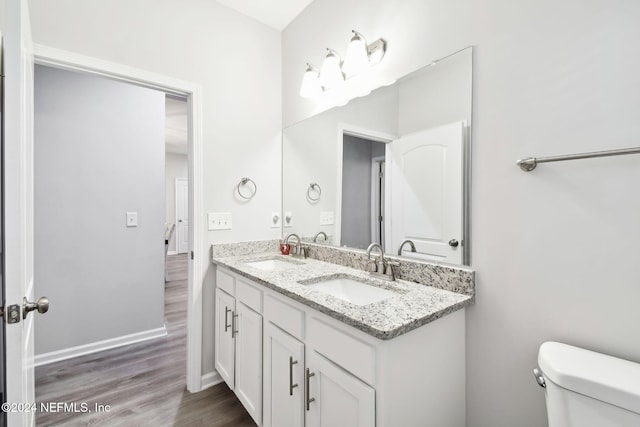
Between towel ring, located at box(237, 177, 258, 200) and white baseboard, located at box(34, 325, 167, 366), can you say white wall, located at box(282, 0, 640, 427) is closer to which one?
towel ring, located at box(237, 177, 258, 200)

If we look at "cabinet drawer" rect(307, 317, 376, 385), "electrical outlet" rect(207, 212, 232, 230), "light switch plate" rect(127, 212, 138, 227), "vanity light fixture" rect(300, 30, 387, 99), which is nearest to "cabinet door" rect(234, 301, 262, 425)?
"cabinet drawer" rect(307, 317, 376, 385)

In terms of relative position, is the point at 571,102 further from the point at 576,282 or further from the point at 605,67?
the point at 576,282

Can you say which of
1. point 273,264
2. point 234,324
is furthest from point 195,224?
point 234,324

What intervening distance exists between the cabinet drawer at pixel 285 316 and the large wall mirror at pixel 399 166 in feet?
1.98

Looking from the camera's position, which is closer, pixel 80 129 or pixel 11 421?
pixel 11 421

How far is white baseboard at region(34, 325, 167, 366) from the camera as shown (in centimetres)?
223

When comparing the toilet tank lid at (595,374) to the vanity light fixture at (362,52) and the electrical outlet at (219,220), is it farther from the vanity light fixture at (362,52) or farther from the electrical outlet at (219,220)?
the electrical outlet at (219,220)

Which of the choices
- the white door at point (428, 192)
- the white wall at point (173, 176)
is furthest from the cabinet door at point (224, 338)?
the white wall at point (173, 176)

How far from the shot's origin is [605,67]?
876 mm

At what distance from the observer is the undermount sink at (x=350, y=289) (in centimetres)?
138

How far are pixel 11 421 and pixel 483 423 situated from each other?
1.57m

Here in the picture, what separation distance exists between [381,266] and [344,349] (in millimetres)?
565

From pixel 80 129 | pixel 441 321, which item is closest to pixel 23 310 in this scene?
pixel 441 321

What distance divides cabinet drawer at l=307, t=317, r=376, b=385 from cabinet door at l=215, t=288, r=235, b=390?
81 centimetres
